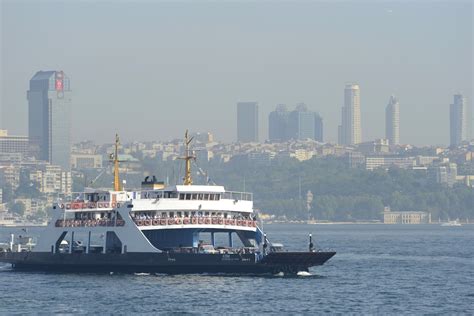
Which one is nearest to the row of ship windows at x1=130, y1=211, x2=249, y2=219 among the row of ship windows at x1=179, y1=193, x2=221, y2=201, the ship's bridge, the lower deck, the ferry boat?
the ferry boat

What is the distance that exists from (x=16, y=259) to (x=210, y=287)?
69.9 ft

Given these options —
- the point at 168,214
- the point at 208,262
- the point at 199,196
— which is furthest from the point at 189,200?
the point at 208,262

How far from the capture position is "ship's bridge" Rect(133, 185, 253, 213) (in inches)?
3627

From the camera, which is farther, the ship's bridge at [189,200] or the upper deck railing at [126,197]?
the upper deck railing at [126,197]

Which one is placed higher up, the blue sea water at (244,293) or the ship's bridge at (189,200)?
the ship's bridge at (189,200)

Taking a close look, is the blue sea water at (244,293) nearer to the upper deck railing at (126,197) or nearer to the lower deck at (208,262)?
the lower deck at (208,262)

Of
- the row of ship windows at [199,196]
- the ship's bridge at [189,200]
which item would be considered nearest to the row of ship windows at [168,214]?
the ship's bridge at [189,200]

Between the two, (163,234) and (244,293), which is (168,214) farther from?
(244,293)

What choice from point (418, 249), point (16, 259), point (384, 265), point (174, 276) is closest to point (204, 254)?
point (174, 276)

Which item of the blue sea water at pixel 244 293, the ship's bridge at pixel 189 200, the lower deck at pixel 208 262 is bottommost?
the blue sea water at pixel 244 293

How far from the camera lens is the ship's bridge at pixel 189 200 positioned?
92125 millimetres

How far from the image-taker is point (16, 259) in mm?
100562

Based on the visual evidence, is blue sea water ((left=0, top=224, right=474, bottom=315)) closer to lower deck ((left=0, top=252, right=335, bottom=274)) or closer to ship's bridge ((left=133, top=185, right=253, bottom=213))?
lower deck ((left=0, top=252, right=335, bottom=274))

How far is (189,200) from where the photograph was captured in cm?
9238
